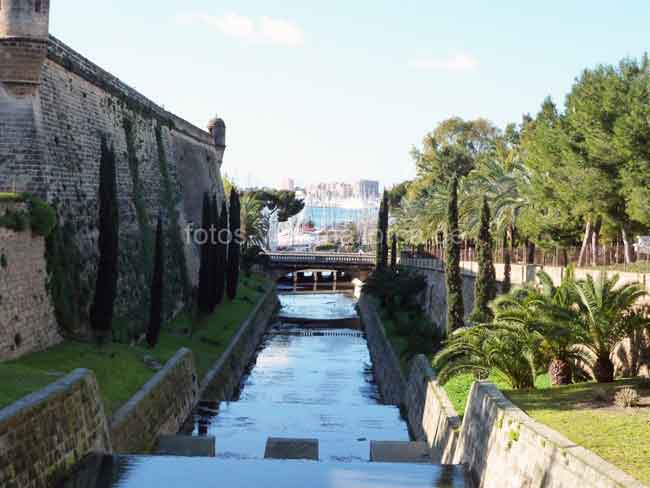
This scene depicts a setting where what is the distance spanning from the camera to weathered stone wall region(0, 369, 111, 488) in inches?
521

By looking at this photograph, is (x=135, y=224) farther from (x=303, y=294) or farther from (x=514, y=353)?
(x=303, y=294)

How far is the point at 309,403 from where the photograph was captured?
1188 inches

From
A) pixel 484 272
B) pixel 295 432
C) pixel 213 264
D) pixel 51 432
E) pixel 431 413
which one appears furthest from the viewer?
pixel 213 264

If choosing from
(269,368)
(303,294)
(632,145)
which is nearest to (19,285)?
(269,368)

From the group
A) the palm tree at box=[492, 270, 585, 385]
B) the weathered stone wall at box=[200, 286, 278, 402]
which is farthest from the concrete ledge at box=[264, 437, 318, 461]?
the weathered stone wall at box=[200, 286, 278, 402]

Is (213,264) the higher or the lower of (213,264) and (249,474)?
the higher

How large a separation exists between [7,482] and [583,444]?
828 cm

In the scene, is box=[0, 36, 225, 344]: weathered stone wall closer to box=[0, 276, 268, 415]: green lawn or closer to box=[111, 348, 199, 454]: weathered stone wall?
box=[0, 276, 268, 415]: green lawn

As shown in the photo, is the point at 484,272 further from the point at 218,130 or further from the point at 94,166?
the point at 218,130

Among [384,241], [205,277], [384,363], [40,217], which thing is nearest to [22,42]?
[40,217]

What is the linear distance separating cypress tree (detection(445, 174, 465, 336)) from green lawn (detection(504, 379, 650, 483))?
431 inches

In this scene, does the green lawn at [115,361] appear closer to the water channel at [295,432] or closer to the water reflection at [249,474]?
the water channel at [295,432]

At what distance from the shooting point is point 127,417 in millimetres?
19094

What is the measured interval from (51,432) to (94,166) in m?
16.8
